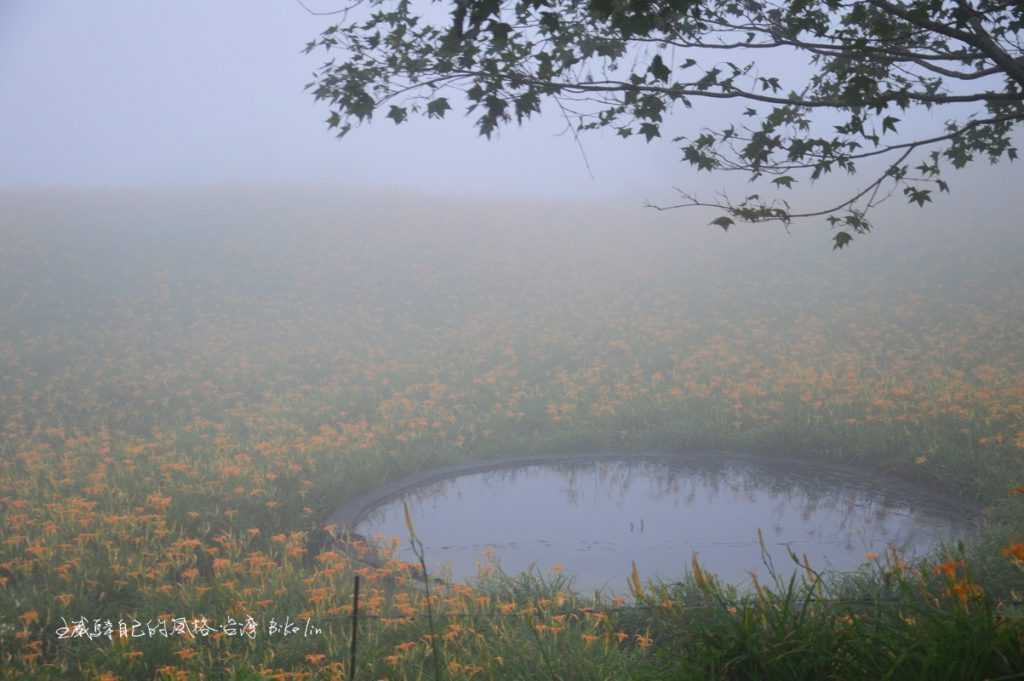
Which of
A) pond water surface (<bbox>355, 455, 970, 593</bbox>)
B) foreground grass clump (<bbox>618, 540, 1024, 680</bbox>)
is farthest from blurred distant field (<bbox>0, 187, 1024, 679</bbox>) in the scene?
foreground grass clump (<bbox>618, 540, 1024, 680</bbox>)

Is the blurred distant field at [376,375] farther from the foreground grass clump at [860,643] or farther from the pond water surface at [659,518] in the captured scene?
the foreground grass clump at [860,643]

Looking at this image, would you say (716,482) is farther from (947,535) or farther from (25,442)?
(25,442)

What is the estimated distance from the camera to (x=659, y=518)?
817 centimetres

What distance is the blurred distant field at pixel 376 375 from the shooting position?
20.7ft

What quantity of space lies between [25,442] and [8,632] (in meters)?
6.54

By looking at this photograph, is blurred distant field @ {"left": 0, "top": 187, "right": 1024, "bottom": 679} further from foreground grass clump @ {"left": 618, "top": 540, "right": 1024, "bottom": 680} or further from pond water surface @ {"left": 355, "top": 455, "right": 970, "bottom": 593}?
foreground grass clump @ {"left": 618, "top": 540, "right": 1024, "bottom": 680}

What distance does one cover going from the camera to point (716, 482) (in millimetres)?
9258

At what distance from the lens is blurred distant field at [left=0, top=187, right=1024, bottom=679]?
6.31 meters

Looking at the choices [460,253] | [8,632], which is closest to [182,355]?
[460,253]

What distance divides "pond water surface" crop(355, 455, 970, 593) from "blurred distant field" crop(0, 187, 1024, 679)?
700mm

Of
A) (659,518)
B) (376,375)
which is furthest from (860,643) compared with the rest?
(376,375)

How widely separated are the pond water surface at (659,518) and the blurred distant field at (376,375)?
70 centimetres

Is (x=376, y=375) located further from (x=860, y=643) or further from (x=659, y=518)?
(x=860, y=643)

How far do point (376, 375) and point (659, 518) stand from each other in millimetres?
7592
